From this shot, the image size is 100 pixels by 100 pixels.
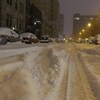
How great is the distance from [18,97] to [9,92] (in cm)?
46

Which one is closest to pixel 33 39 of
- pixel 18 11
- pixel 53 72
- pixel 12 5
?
pixel 12 5

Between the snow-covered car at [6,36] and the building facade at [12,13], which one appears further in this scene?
the building facade at [12,13]

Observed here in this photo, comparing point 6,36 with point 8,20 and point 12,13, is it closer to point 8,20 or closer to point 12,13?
point 8,20

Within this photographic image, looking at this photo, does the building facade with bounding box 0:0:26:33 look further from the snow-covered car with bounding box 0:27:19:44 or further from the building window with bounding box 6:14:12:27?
the snow-covered car with bounding box 0:27:19:44

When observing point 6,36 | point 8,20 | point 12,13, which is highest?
point 12,13

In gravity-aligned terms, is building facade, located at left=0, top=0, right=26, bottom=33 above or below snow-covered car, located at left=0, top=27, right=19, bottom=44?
above

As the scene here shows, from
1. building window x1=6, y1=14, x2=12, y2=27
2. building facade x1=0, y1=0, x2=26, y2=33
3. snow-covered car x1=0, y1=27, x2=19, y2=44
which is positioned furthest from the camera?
building window x1=6, y1=14, x2=12, y2=27

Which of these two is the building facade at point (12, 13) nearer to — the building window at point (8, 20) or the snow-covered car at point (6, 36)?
the building window at point (8, 20)

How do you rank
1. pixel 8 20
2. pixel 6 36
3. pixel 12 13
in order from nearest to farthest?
pixel 6 36, pixel 8 20, pixel 12 13

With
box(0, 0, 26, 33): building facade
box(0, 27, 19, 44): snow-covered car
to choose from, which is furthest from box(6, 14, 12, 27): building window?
box(0, 27, 19, 44): snow-covered car

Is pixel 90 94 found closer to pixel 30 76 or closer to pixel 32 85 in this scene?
pixel 32 85

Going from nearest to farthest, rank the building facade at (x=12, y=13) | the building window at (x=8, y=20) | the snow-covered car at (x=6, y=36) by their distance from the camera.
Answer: the snow-covered car at (x=6, y=36), the building facade at (x=12, y=13), the building window at (x=8, y=20)

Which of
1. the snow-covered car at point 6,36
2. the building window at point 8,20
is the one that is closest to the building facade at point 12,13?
the building window at point 8,20

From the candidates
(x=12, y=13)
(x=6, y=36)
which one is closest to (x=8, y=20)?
(x=12, y=13)
